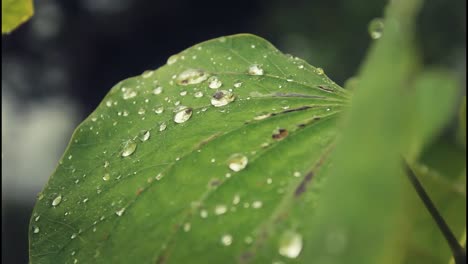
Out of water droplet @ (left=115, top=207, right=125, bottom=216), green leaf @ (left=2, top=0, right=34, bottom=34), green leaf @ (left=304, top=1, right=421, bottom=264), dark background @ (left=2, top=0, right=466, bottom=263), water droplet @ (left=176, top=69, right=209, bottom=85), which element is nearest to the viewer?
green leaf @ (left=304, top=1, right=421, bottom=264)

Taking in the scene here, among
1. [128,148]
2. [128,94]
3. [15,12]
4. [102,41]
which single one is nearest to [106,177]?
[128,148]

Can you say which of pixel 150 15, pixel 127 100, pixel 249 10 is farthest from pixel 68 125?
pixel 127 100

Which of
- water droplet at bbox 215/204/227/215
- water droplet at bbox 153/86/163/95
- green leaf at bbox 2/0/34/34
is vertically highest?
green leaf at bbox 2/0/34/34

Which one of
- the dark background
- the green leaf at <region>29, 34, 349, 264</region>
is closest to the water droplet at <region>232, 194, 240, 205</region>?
the green leaf at <region>29, 34, 349, 264</region>

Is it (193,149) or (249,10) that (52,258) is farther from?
(249,10)

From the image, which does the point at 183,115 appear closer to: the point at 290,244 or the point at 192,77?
the point at 192,77

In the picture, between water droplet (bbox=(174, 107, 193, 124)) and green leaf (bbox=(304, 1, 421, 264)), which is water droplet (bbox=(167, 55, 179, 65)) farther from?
green leaf (bbox=(304, 1, 421, 264))
